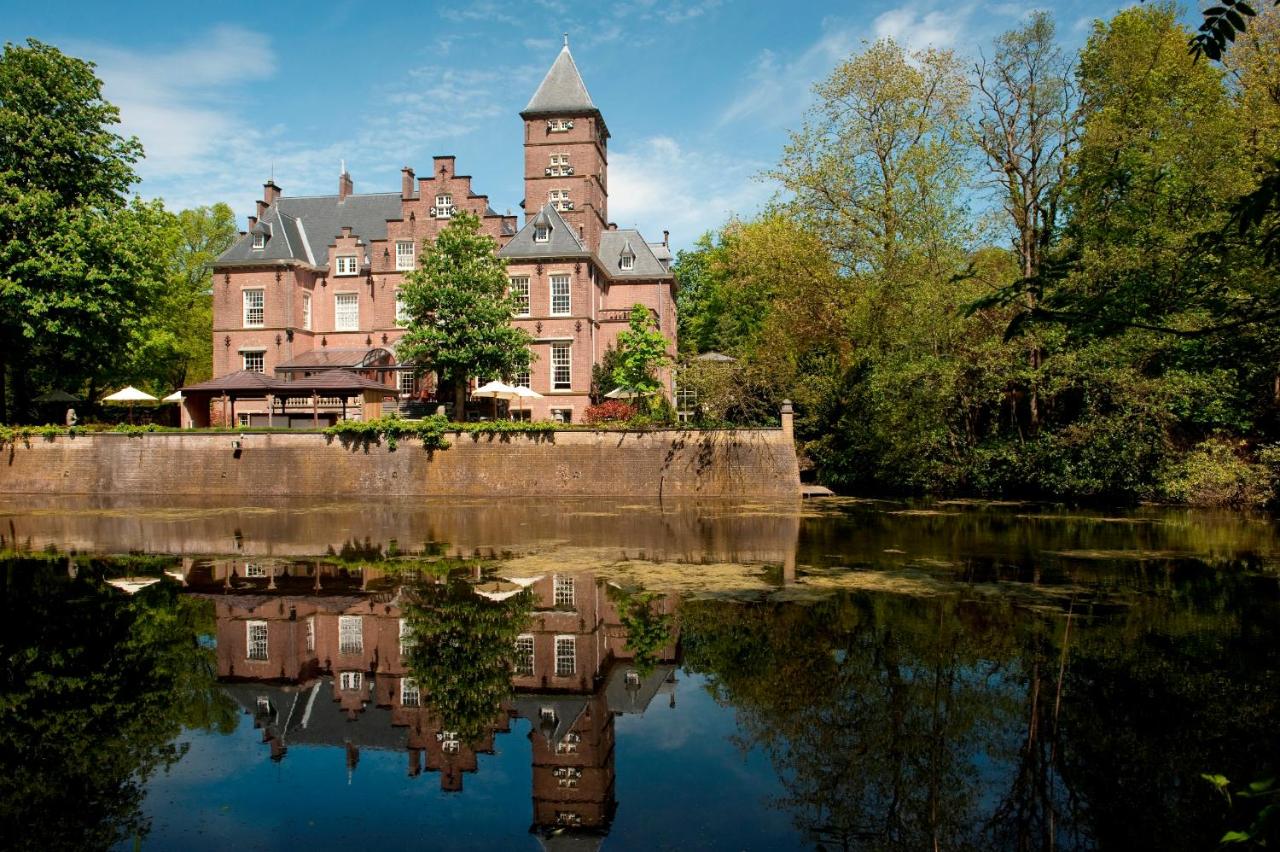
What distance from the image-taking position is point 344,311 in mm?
37906

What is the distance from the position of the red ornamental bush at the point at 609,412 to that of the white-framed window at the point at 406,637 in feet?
68.7

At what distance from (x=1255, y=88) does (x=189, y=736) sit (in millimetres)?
28014

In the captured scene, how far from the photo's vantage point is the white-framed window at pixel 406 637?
8680mm

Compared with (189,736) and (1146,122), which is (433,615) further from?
(1146,122)

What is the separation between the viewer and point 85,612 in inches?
404

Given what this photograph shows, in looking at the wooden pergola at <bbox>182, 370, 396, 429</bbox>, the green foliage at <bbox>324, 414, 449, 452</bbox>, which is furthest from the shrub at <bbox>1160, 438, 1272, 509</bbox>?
the wooden pergola at <bbox>182, 370, 396, 429</bbox>

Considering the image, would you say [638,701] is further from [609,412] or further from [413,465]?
[609,412]

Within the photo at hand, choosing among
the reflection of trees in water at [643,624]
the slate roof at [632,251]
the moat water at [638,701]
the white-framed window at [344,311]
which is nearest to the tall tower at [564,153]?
the slate roof at [632,251]

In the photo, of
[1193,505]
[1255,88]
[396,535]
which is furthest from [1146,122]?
[396,535]

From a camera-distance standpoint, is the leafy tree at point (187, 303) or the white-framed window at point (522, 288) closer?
the white-framed window at point (522, 288)

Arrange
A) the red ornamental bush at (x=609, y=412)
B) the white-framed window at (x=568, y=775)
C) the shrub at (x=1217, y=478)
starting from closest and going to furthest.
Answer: the white-framed window at (x=568, y=775), the shrub at (x=1217, y=478), the red ornamental bush at (x=609, y=412)

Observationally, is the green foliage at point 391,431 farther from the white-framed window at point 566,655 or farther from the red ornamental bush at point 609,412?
the white-framed window at point 566,655

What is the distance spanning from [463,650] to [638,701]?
82.0 inches

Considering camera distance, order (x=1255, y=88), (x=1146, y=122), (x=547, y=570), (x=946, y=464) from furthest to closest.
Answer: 1. (x=946, y=464)
2. (x=1146, y=122)
3. (x=1255, y=88)
4. (x=547, y=570)
